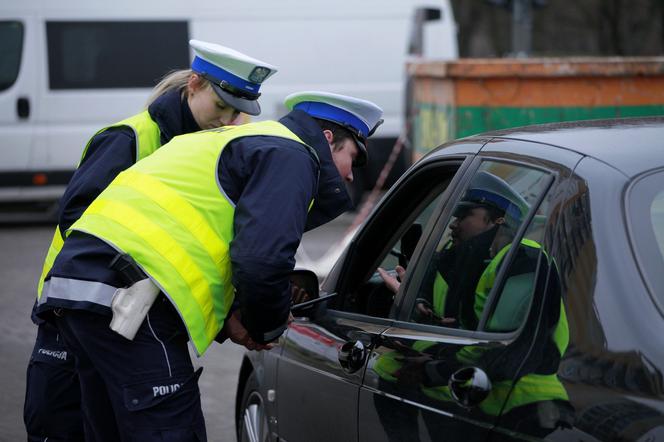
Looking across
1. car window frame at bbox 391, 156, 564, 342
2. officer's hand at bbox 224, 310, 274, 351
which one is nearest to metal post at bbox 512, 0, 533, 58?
officer's hand at bbox 224, 310, 274, 351

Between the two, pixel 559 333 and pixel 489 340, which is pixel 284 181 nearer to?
pixel 489 340

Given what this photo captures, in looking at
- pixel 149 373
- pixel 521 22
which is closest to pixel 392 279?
pixel 149 373

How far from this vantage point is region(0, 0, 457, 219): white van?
13.0m

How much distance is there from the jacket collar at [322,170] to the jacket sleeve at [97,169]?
0.78 m

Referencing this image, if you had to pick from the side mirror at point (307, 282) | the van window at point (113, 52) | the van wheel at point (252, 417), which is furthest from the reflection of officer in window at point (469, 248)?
the van window at point (113, 52)

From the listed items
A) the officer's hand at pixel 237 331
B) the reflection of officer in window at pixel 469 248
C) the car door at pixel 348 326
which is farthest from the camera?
the officer's hand at pixel 237 331

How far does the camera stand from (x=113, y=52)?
1321 cm

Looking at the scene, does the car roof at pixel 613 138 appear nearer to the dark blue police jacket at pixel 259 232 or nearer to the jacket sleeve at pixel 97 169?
the dark blue police jacket at pixel 259 232

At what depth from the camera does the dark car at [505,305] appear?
2.30 metres

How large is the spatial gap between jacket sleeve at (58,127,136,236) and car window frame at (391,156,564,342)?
1.27 m

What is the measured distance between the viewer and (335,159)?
3545mm

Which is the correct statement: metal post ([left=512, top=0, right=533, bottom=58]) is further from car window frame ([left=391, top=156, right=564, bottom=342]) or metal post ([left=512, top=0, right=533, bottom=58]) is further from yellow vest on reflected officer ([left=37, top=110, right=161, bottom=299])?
car window frame ([left=391, top=156, right=564, bottom=342])

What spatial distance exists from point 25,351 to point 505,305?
18.2 ft

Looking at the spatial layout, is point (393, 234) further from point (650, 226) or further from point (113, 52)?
point (113, 52)
